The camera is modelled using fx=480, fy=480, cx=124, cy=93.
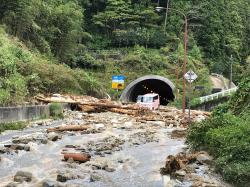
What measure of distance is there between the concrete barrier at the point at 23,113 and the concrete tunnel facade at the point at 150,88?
23.6m

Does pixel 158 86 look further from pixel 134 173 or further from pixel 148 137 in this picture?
pixel 134 173

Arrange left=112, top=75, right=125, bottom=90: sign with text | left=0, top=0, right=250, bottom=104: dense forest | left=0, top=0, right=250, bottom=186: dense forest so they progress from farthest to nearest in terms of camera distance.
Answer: left=112, top=75, right=125, bottom=90: sign with text < left=0, top=0, right=250, bottom=104: dense forest < left=0, top=0, right=250, bottom=186: dense forest

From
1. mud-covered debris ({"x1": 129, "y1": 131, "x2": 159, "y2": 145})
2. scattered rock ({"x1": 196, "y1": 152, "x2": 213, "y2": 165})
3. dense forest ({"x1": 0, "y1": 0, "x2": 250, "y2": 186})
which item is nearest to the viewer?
scattered rock ({"x1": 196, "y1": 152, "x2": 213, "y2": 165})

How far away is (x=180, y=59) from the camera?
191 feet

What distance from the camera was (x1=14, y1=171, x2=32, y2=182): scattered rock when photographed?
38.9 ft

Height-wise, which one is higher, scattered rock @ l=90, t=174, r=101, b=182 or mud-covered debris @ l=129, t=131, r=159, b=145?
scattered rock @ l=90, t=174, r=101, b=182

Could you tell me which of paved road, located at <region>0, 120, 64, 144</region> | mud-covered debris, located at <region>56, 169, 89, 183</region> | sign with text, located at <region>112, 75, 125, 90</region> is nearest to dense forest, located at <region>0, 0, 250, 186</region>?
sign with text, located at <region>112, 75, 125, 90</region>

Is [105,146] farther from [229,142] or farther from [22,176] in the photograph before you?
[22,176]

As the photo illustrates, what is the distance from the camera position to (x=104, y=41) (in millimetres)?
68188

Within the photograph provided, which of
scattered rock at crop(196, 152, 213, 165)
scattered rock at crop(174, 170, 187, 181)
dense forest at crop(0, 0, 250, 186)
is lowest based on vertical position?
scattered rock at crop(174, 170, 187, 181)

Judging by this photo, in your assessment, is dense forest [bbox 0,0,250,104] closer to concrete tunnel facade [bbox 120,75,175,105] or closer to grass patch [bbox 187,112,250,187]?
concrete tunnel facade [bbox 120,75,175,105]

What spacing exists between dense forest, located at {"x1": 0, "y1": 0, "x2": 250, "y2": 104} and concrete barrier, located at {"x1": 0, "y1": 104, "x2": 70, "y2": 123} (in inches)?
70.1

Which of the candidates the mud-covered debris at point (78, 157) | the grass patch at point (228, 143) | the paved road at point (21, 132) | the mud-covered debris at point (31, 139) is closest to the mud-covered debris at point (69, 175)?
the mud-covered debris at point (78, 157)

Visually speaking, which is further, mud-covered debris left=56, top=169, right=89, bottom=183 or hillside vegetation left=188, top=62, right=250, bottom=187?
mud-covered debris left=56, top=169, right=89, bottom=183
